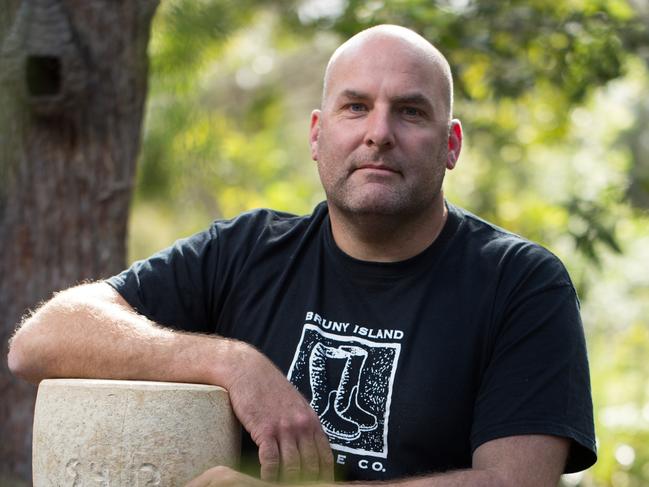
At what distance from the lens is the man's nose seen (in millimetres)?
2768

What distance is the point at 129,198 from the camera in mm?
4332

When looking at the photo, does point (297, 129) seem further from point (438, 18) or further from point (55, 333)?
point (55, 333)

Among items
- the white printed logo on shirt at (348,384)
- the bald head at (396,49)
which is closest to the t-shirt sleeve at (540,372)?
the white printed logo on shirt at (348,384)

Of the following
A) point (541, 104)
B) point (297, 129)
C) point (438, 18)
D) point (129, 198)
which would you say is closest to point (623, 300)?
point (297, 129)

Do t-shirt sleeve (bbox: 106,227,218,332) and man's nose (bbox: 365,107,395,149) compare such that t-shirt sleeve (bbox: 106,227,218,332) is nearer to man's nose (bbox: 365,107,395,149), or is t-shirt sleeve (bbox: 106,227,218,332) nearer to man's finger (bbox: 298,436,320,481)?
man's nose (bbox: 365,107,395,149)

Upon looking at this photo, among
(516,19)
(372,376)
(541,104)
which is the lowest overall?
(372,376)

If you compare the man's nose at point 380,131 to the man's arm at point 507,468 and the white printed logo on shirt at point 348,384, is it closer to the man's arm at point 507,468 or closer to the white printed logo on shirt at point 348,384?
the white printed logo on shirt at point 348,384

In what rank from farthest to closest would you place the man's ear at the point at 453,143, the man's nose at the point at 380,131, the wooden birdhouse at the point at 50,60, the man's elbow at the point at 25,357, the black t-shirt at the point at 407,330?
the wooden birdhouse at the point at 50,60 → the man's ear at the point at 453,143 → the man's nose at the point at 380,131 → the man's elbow at the point at 25,357 → the black t-shirt at the point at 407,330

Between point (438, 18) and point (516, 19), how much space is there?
0.80 metres

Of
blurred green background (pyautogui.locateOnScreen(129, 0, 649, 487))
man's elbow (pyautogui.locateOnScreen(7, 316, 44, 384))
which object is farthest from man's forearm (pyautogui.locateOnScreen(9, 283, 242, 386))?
blurred green background (pyautogui.locateOnScreen(129, 0, 649, 487))

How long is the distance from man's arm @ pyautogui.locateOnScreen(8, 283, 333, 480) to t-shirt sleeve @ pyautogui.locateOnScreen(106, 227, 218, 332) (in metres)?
0.07

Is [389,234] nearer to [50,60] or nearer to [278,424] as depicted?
[278,424]

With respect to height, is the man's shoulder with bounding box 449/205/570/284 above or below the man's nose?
below

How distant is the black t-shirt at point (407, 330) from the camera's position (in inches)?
100.0
